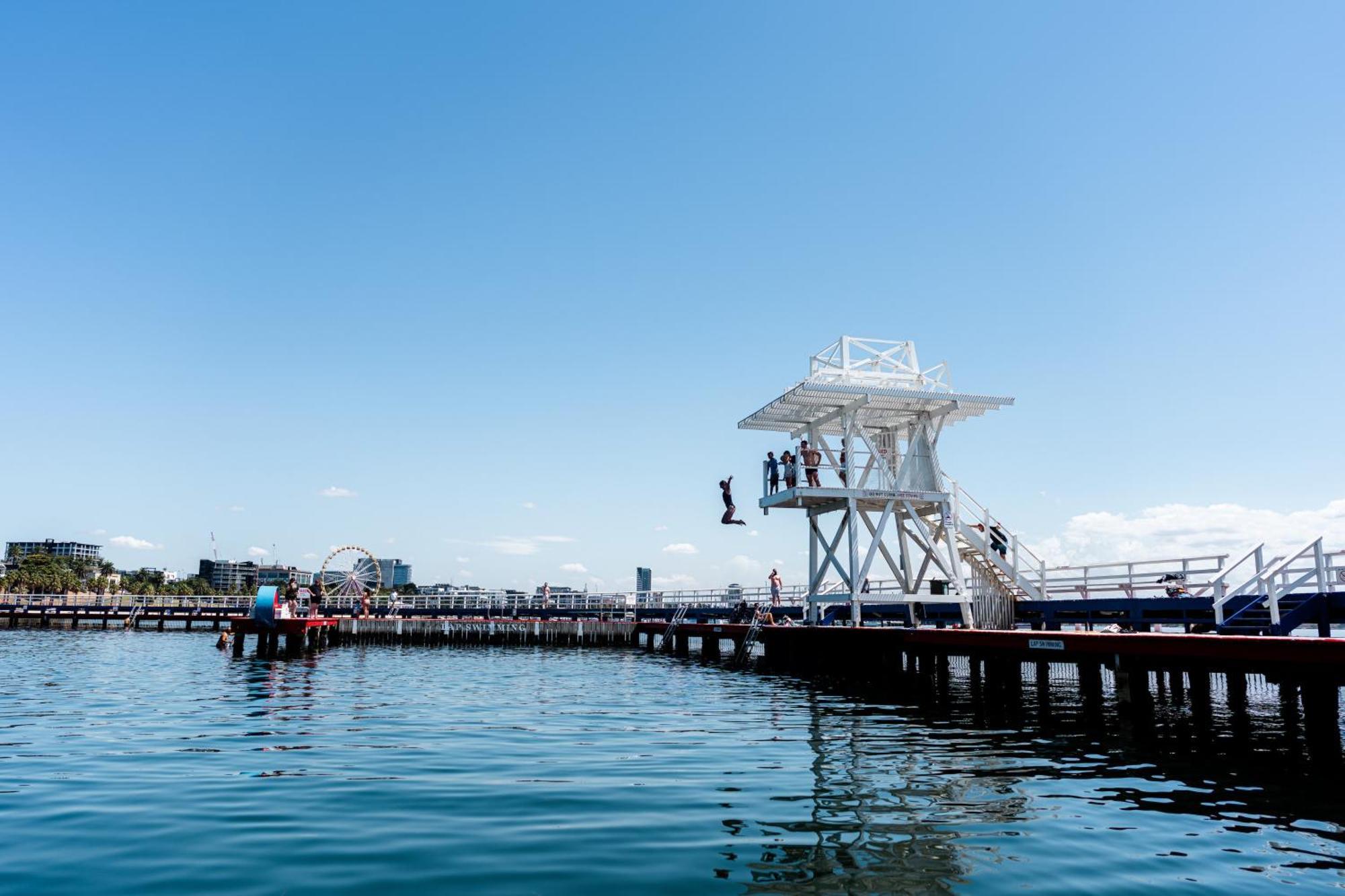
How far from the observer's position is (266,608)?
109 ft

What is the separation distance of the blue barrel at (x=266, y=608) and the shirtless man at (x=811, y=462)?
66.6 ft

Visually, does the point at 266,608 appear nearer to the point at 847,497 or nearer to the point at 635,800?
the point at 847,497

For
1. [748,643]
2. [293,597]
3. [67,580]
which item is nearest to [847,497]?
[748,643]

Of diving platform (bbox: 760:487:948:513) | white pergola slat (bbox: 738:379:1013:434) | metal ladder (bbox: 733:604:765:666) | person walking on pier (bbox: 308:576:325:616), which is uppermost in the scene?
white pergola slat (bbox: 738:379:1013:434)

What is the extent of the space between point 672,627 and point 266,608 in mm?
18317

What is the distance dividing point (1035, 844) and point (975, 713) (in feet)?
36.2

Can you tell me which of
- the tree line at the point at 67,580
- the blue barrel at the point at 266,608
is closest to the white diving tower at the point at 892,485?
the blue barrel at the point at 266,608

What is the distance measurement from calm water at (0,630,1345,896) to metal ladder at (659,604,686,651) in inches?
957

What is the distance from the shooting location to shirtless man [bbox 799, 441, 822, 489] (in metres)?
30.8

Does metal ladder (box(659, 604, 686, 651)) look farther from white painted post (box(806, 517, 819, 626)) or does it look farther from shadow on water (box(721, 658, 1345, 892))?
shadow on water (box(721, 658, 1345, 892))

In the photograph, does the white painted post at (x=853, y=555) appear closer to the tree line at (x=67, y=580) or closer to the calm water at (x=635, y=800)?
the calm water at (x=635, y=800)

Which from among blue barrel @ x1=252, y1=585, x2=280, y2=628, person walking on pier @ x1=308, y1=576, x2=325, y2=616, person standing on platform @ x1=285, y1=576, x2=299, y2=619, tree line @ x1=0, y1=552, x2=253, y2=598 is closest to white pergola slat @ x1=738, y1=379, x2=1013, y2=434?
blue barrel @ x1=252, y1=585, x2=280, y2=628

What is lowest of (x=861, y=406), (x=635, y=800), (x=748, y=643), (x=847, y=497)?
(x=748, y=643)

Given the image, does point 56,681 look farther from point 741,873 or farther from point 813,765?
point 741,873
